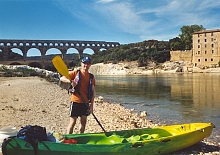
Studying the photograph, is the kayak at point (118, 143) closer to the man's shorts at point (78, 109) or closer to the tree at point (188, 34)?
the man's shorts at point (78, 109)

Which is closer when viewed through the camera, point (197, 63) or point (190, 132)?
point (190, 132)

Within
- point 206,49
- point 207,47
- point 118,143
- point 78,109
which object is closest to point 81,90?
point 78,109

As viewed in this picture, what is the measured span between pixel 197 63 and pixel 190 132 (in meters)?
70.2

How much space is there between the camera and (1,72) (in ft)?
105

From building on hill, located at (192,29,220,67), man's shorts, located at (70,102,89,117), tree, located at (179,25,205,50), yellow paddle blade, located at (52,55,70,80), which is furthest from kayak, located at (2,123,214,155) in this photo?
tree, located at (179,25,205,50)

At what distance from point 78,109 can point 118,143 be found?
1227mm

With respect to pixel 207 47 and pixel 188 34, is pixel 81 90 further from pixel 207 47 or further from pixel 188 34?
pixel 188 34

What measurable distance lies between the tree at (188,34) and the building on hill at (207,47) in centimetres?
1046

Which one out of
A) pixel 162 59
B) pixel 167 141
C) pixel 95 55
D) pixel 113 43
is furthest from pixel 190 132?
pixel 113 43

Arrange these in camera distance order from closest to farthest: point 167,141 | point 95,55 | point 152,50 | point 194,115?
point 167,141
point 194,115
point 152,50
point 95,55

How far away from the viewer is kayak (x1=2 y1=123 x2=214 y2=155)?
4.07 metres

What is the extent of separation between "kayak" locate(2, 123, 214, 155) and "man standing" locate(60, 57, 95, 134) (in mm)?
547

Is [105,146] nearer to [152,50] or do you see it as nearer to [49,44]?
[152,50]

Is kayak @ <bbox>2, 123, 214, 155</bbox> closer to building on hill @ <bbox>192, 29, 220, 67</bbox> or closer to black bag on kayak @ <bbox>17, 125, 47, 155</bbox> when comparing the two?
black bag on kayak @ <bbox>17, 125, 47, 155</bbox>
